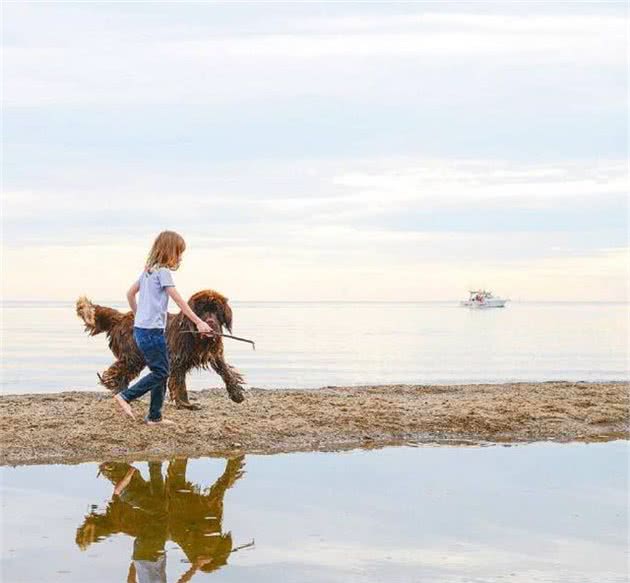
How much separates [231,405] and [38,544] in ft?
18.9

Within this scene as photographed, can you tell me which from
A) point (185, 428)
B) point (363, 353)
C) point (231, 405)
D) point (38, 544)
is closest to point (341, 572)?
point (38, 544)

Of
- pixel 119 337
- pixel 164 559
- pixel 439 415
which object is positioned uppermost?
pixel 119 337

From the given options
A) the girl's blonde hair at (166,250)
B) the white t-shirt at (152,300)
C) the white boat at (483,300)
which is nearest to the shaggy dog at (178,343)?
the white t-shirt at (152,300)

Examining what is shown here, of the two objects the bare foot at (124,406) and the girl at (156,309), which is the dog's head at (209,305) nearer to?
the girl at (156,309)

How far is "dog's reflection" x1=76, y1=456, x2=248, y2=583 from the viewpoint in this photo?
20.0 feet

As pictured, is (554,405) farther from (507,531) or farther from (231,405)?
(507,531)

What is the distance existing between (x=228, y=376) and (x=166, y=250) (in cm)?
234

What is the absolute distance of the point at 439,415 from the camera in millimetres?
11219

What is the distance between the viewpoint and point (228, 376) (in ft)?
38.5

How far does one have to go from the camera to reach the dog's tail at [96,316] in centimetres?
1195

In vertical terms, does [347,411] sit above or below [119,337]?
below

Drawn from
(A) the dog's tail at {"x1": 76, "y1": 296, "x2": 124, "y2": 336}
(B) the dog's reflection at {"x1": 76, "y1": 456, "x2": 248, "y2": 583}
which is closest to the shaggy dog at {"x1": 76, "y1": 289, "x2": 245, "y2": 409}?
(A) the dog's tail at {"x1": 76, "y1": 296, "x2": 124, "y2": 336}

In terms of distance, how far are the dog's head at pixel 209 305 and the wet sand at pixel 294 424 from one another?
1.07 metres

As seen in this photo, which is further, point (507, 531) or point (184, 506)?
point (184, 506)
